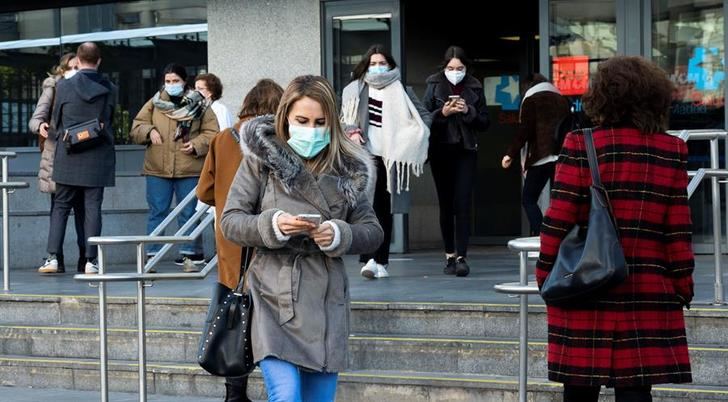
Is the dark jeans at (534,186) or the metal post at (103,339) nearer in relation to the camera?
the metal post at (103,339)

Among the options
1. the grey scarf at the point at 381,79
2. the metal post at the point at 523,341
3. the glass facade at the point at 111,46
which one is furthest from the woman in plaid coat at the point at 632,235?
the glass facade at the point at 111,46

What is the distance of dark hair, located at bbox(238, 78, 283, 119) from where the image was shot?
677 cm

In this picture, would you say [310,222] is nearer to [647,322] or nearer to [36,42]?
[647,322]

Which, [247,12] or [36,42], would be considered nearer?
[247,12]

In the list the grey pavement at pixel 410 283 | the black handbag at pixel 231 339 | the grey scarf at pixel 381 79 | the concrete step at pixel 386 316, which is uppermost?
the grey scarf at pixel 381 79

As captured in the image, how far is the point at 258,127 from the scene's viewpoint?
5129 millimetres

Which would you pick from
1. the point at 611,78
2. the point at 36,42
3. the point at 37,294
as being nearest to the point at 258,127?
the point at 611,78

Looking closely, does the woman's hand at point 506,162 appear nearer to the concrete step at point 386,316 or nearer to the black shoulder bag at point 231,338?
the concrete step at point 386,316

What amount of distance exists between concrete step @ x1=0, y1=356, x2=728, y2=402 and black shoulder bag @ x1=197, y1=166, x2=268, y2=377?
96.1 inches

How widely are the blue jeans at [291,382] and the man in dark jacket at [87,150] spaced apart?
6.24 metres

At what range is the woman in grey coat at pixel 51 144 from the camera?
11.3m

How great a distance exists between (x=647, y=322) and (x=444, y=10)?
979cm

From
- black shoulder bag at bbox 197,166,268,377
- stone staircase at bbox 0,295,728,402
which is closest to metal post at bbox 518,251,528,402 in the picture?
stone staircase at bbox 0,295,728,402

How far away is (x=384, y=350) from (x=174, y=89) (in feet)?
13.9
